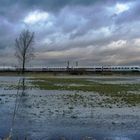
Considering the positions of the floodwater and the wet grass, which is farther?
the wet grass

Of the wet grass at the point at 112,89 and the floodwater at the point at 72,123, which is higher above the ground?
the wet grass at the point at 112,89

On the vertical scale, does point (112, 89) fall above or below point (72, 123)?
above

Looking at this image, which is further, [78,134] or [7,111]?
[7,111]

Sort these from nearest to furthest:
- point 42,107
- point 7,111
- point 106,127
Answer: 1. point 106,127
2. point 7,111
3. point 42,107

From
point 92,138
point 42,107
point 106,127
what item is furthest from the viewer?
point 42,107

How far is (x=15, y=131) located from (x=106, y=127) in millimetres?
3656

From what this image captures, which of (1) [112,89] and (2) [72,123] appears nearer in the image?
(2) [72,123]

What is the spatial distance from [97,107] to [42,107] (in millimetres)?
3093

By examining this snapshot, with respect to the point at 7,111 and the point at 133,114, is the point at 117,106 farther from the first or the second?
the point at 7,111

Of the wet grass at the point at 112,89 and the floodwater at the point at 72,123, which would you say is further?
the wet grass at the point at 112,89

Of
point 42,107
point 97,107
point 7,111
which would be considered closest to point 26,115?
point 7,111

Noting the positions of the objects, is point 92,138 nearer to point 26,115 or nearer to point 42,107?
point 26,115

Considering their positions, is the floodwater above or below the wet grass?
below

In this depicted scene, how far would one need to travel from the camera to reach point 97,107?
80.7 ft
